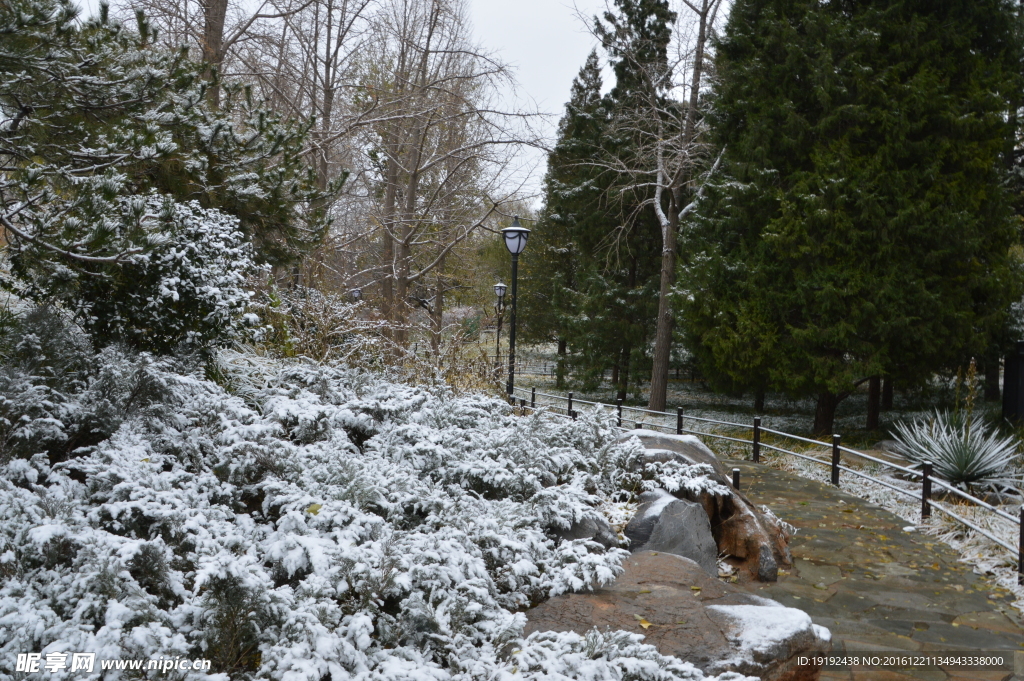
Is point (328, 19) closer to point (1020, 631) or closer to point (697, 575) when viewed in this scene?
point (697, 575)

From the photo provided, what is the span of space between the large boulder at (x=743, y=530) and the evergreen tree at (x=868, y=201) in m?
7.34

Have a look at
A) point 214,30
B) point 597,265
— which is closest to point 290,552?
point 214,30

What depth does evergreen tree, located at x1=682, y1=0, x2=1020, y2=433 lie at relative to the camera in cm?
1227

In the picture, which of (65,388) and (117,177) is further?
(65,388)

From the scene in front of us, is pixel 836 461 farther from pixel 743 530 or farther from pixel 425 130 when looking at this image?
pixel 425 130

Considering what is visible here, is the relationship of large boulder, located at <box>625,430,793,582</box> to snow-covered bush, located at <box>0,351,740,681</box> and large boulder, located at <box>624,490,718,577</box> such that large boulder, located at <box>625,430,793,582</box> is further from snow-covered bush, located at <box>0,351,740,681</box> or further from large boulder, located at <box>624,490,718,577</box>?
snow-covered bush, located at <box>0,351,740,681</box>

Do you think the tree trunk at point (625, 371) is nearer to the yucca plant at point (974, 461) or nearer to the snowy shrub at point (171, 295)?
the yucca plant at point (974, 461)

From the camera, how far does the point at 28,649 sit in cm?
231

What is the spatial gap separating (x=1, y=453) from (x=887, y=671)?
17.0 feet

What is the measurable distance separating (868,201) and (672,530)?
386 inches

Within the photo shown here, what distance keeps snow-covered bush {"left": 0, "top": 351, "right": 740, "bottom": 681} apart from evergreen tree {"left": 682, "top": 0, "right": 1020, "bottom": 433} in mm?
9970

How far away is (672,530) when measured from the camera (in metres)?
5.11

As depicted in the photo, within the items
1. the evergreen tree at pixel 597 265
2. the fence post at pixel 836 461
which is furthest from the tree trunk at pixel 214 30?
the evergreen tree at pixel 597 265

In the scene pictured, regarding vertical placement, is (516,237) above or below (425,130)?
below
